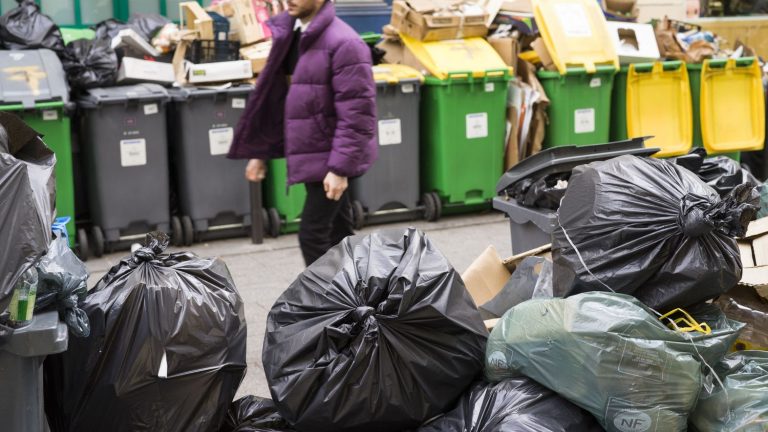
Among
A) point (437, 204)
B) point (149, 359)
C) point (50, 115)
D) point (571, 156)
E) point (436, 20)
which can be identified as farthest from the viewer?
point (437, 204)

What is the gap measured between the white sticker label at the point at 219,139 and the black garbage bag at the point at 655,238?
4.07 meters

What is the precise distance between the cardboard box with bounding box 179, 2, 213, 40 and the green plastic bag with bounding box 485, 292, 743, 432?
4698 millimetres

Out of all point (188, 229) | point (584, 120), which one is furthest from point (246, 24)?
point (584, 120)

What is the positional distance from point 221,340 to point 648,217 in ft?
4.55

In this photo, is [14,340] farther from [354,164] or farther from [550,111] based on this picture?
[550,111]

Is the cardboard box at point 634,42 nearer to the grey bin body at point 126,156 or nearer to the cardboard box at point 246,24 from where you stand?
the cardboard box at point 246,24

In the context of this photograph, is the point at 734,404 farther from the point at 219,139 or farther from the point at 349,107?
the point at 219,139

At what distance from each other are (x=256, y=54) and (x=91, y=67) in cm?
114

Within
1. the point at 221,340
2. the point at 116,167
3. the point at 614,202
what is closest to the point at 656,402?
the point at 614,202

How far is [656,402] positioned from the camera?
2.82 m

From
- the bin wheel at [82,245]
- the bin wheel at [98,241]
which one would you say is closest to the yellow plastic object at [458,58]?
the bin wheel at [98,241]

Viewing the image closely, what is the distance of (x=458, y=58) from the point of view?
7543 millimetres

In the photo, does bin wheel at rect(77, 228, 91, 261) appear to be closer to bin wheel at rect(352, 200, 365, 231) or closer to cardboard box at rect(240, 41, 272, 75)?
cardboard box at rect(240, 41, 272, 75)

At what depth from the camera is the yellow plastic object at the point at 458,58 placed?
7434mm
